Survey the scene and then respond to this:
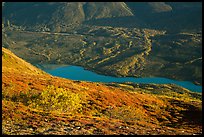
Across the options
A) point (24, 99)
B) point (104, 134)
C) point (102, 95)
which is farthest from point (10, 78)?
point (104, 134)

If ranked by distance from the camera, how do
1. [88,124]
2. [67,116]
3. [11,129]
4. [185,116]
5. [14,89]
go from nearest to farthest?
1. [11,129]
2. [88,124]
3. [67,116]
4. [14,89]
5. [185,116]

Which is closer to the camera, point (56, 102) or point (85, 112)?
point (56, 102)

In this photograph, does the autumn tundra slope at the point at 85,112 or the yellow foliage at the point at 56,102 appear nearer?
the autumn tundra slope at the point at 85,112

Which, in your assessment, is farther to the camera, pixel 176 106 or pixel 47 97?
pixel 176 106

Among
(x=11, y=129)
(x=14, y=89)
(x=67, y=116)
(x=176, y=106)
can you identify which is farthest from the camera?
(x=176, y=106)

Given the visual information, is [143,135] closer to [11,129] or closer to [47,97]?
[11,129]

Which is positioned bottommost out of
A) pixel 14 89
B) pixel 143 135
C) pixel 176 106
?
pixel 176 106

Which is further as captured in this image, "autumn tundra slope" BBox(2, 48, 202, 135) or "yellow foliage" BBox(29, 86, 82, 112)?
"yellow foliage" BBox(29, 86, 82, 112)

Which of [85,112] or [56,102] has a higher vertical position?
[56,102]
